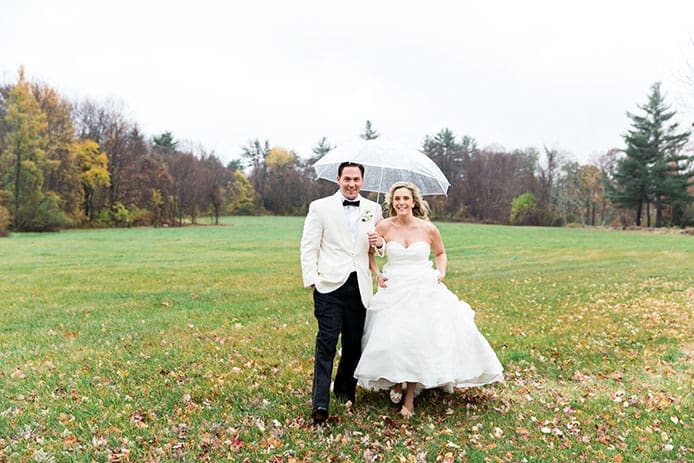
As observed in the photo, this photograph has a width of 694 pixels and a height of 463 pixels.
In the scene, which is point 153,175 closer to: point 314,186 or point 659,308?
point 314,186

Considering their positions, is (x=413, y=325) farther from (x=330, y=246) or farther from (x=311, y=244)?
(x=311, y=244)

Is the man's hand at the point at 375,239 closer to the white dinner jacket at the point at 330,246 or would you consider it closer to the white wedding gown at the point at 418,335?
the white dinner jacket at the point at 330,246

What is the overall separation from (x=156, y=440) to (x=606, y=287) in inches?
464

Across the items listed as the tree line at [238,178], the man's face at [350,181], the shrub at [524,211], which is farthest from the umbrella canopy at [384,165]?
the shrub at [524,211]

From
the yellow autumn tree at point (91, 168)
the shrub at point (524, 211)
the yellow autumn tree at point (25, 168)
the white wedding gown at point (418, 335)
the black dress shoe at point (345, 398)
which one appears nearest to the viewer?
the white wedding gown at point (418, 335)

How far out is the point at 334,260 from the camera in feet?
15.3

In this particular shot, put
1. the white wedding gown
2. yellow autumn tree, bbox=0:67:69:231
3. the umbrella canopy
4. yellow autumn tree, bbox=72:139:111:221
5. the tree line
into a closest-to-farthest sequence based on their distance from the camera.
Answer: the white wedding gown → the umbrella canopy → yellow autumn tree, bbox=0:67:69:231 → the tree line → yellow autumn tree, bbox=72:139:111:221

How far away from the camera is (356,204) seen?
15.7 feet

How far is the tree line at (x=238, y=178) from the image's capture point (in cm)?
4444

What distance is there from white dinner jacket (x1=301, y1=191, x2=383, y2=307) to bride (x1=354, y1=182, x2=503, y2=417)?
1.04 feet

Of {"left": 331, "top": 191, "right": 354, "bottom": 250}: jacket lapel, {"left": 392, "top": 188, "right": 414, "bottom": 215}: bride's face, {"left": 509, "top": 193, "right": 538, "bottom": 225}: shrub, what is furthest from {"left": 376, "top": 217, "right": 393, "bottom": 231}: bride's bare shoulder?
{"left": 509, "top": 193, "right": 538, "bottom": 225}: shrub

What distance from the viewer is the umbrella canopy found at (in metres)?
4.81

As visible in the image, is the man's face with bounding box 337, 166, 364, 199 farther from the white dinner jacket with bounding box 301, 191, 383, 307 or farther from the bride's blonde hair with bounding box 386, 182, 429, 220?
the bride's blonde hair with bounding box 386, 182, 429, 220

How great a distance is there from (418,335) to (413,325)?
96mm
